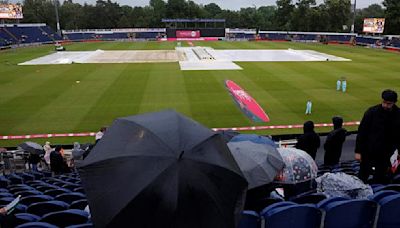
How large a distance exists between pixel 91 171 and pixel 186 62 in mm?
36859

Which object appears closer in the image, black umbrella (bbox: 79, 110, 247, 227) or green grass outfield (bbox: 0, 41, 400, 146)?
black umbrella (bbox: 79, 110, 247, 227)

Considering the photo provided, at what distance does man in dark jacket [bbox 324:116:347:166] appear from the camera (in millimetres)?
8434

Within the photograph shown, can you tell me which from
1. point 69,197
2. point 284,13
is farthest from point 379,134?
point 284,13

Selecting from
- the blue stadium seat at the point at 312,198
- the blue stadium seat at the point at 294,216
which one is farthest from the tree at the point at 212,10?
the blue stadium seat at the point at 294,216

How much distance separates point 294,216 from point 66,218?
9.60 ft

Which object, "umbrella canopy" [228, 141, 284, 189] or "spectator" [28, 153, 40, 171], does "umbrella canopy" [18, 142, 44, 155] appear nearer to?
"spectator" [28, 153, 40, 171]

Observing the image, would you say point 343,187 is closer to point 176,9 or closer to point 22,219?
point 22,219

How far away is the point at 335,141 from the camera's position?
339 inches

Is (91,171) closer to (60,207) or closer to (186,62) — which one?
(60,207)

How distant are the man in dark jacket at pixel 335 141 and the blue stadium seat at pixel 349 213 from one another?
3.67 meters

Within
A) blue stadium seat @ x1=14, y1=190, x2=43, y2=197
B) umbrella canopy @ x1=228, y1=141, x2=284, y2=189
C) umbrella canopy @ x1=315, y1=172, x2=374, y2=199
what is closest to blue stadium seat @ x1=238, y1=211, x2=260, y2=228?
umbrella canopy @ x1=228, y1=141, x2=284, y2=189

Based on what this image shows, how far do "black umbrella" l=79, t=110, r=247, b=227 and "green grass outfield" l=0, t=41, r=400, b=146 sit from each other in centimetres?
1341

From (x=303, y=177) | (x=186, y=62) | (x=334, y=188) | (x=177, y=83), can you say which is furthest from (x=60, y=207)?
(x=186, y=62)

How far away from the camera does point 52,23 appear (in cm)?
10994
